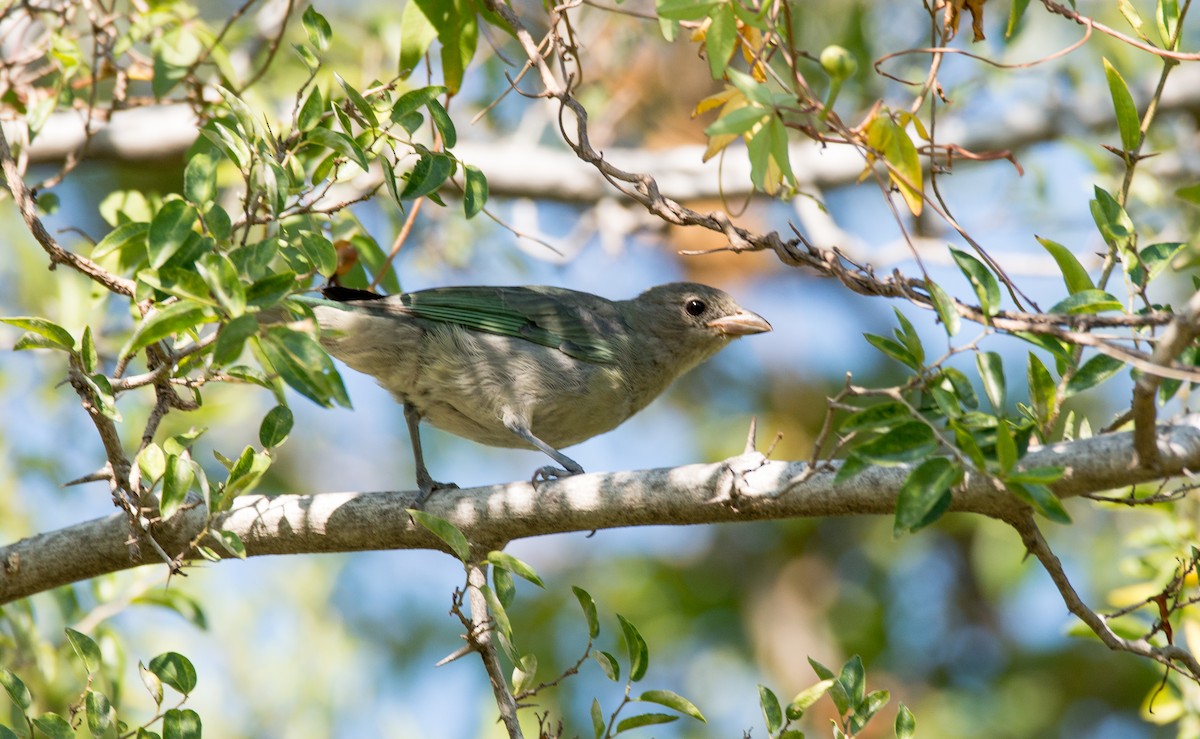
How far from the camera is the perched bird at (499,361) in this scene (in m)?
4.86

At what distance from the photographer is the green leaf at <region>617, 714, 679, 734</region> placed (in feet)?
9.08

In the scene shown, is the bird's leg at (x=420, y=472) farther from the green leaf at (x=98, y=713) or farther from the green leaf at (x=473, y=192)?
the green leaf at (x=98, y=713)

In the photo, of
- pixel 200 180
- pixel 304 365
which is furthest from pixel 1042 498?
pixel 200 180

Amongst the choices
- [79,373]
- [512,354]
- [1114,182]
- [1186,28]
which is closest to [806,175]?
[1114,182]

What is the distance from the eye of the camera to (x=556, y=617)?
8.24 m

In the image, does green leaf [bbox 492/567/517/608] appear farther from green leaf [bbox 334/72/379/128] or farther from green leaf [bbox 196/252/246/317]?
green leaf [bbox 334/72/379/128]

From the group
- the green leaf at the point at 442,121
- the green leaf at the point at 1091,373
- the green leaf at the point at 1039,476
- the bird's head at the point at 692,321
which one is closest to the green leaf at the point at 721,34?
the green leaf at the point at 442,121

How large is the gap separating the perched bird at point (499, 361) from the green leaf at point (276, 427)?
1.37m

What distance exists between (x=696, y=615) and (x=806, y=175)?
350cm

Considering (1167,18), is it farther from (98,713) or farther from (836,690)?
(98,713)

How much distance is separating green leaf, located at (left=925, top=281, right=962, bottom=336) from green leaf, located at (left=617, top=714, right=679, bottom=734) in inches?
44.2

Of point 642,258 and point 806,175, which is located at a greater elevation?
point 806,175

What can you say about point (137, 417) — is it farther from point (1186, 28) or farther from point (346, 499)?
point (1186, 28)

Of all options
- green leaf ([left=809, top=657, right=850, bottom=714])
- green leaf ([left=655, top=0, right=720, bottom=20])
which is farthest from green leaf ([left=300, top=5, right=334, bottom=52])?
green leaf ([left=809, top=657, right=850, bottom=714])
